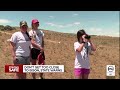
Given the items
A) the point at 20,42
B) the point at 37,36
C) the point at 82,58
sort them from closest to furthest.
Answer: the point at 82,58 → the point at 20,42 → the point at 37,36

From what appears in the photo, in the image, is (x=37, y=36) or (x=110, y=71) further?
(x=37, y=36)

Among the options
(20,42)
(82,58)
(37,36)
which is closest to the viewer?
(82,58)

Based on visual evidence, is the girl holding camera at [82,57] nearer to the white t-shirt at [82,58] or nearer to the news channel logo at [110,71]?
the white t-shirt at [82,58]

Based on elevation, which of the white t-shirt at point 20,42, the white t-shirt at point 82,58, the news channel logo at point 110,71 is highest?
the white t-shirt at point 20,42

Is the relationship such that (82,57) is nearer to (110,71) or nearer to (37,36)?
(110,71)

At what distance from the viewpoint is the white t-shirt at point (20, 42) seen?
8062mm

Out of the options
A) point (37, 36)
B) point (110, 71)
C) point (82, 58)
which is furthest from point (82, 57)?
point (37, 36)

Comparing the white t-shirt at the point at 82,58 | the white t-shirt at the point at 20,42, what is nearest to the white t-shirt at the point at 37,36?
the white t-shirt at the point at 20,42

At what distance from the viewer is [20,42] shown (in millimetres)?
8070

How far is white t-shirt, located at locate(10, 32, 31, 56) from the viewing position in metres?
8.06
